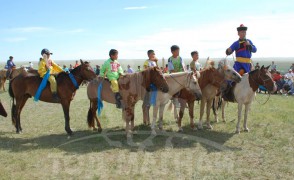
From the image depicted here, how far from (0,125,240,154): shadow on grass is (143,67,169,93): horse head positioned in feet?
5.30

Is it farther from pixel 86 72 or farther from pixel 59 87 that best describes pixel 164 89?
pixel 59 87

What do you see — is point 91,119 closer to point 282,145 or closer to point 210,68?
point 210,68

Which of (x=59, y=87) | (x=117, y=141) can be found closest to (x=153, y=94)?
(x=117, y=141)

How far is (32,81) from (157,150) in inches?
190

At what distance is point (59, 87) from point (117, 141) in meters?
2.62

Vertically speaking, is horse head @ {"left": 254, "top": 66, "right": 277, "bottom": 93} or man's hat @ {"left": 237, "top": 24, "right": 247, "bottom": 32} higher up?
man's hat @ {"left": 237, "top": 24, "right": 247, "bottom": 32}

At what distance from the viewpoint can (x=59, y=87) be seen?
8820 mm

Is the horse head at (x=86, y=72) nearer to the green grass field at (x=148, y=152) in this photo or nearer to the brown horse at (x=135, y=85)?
the brown horse at (x=135, y=85)

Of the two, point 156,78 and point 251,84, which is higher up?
point 156,78

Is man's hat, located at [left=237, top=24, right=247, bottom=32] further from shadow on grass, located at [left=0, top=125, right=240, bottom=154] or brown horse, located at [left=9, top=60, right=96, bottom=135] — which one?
brown horse, located at [left=9, top=60, right=96, bottom=135]

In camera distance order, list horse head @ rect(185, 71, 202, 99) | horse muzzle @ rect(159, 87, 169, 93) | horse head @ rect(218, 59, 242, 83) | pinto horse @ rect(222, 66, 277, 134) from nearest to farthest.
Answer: horse muzzle @ rect(159, 87, 169, 93), horse head @ rect(185, 71, 202, 99), pinto horse @ rect(222, 66, 277, 134), horse head @ rect(218, 59, 242, 83)

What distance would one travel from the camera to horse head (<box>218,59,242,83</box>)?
895cm

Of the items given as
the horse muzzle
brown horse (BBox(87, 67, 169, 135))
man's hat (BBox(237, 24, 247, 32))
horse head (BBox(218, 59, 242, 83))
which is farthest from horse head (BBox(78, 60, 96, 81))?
man's hat (BBox(237, 24, 247, 32))

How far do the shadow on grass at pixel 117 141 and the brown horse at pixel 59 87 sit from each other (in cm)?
66
